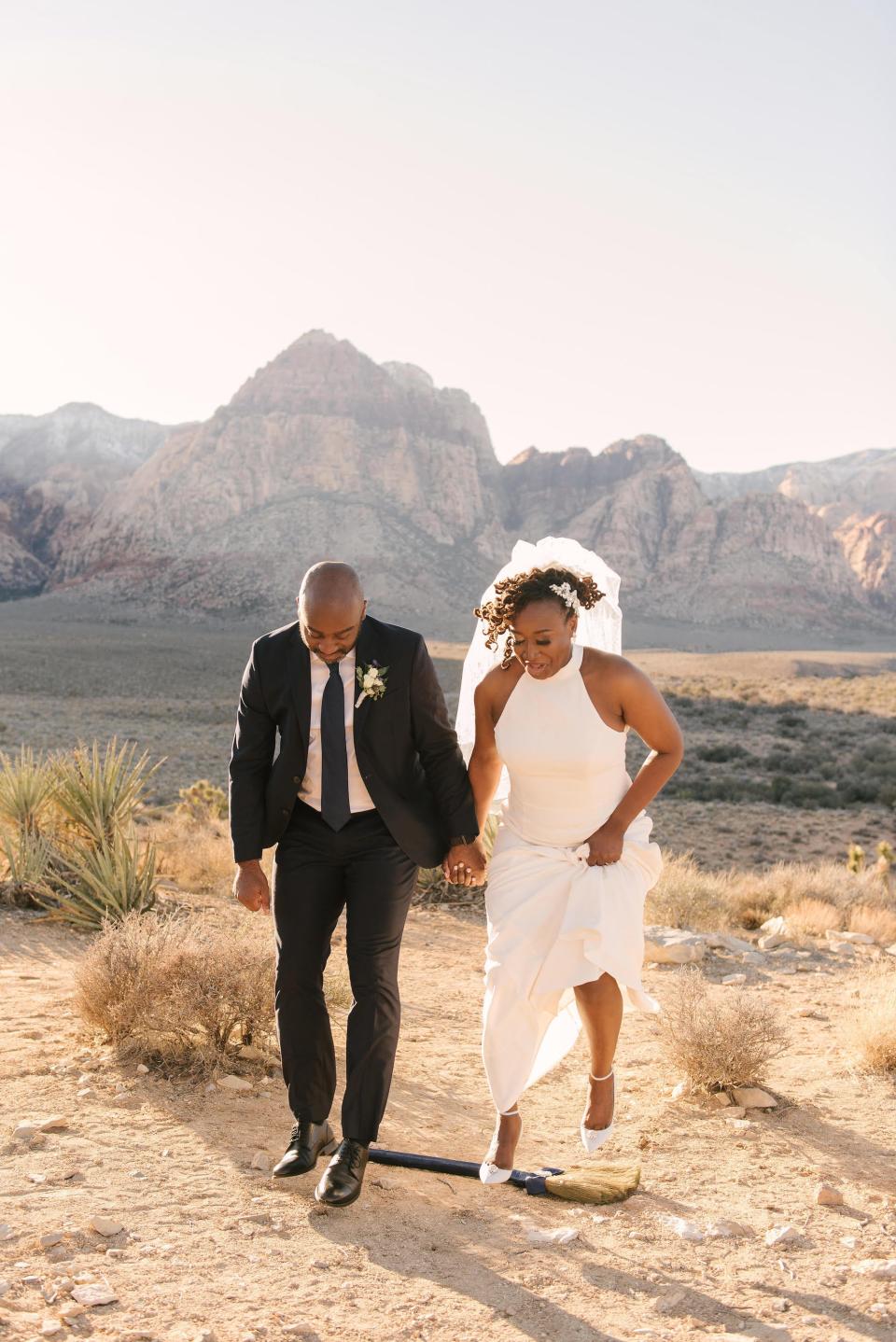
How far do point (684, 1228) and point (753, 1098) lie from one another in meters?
1.29

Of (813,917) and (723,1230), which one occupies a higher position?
(723,1230)

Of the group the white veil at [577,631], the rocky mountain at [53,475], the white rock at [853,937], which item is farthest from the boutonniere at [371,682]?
the rocky mountain at [53,475]

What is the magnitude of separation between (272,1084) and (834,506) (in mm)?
159773

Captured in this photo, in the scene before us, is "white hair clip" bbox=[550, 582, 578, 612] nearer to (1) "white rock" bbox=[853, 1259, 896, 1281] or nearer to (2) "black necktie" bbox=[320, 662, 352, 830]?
(2) "black necktie" bbox=[320, 662, 352, 830]

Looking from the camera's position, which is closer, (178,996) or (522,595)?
(522,595)

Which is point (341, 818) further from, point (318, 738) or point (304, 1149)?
point (304, 1149)

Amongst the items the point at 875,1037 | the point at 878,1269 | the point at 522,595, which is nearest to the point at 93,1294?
the point at 878,1269

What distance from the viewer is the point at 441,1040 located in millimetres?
5926

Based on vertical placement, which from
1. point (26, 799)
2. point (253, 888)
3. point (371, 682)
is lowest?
point (26, 799)

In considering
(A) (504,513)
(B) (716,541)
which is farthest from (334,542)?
(B) (716,541)

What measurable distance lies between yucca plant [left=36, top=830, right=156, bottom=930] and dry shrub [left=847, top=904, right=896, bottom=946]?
18.5ft

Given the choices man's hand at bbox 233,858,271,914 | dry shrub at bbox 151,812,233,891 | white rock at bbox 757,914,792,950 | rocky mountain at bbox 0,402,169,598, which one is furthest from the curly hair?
rocky mountain at bbox 0,402,169,598

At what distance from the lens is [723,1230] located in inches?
145

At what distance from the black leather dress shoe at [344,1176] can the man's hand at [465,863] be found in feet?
3.17
